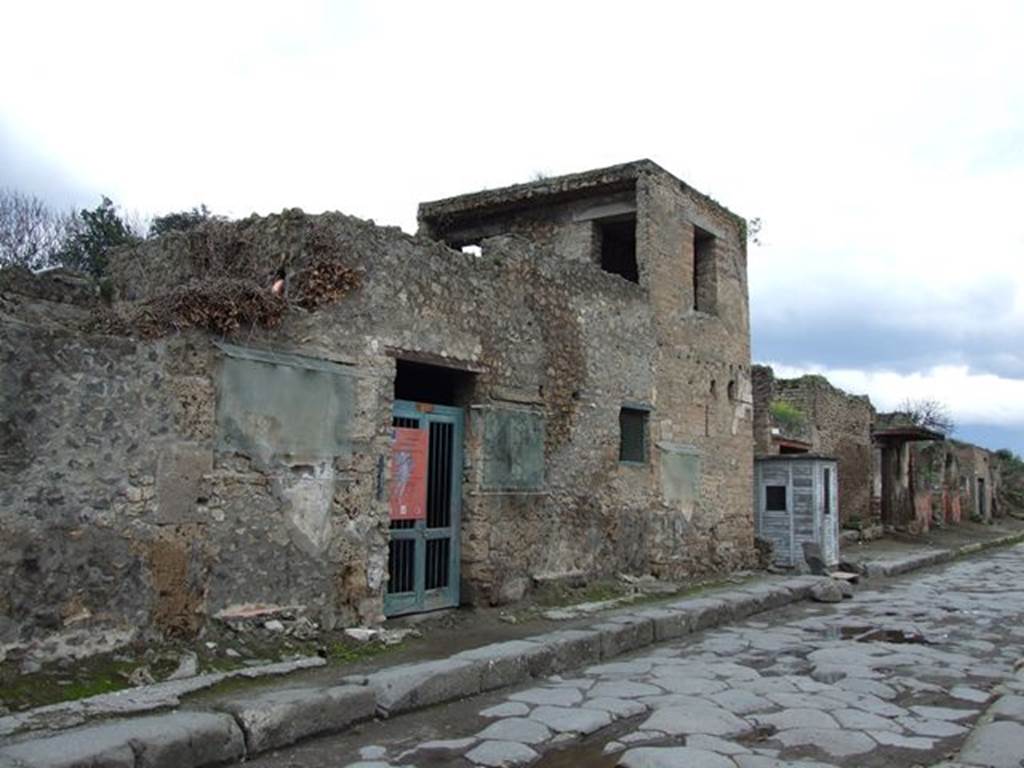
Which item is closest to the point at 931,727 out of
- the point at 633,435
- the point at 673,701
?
the point at 673,701

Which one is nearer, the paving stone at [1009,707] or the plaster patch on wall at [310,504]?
the paving stone at [1009,707]

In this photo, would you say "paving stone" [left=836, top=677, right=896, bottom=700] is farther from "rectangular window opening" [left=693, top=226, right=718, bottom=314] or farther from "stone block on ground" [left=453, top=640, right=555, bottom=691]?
"rectangular window opening" [left=693, top=226, right=718, bottom=314]

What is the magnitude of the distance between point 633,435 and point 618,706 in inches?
236

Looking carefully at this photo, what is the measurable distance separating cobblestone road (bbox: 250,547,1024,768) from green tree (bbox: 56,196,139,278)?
2007 centimetres

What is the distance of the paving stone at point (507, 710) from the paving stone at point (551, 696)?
0.38ft

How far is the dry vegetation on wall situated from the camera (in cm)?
605

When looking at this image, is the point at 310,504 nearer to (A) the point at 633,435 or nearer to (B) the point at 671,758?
(B) the point at 671,758

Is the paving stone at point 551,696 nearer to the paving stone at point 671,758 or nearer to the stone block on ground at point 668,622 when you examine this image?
the paving stone at point 671,758

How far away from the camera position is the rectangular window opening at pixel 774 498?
14.6 m

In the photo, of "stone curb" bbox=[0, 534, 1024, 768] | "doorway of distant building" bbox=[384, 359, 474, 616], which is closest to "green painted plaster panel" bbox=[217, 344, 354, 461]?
"doorway of distant building" bbox=[384, 359, 474, 616]

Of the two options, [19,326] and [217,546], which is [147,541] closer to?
[217,546]

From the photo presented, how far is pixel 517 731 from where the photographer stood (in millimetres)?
5012

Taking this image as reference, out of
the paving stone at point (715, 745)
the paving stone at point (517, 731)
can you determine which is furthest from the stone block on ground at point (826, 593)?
the paving stone at point (517, 731)

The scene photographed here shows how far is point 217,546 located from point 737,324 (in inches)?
378
